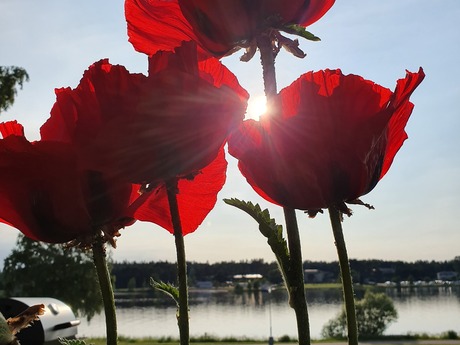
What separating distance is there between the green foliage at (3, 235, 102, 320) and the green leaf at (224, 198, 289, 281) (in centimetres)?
3599

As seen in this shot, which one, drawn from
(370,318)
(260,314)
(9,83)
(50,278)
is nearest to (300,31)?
(9,83)

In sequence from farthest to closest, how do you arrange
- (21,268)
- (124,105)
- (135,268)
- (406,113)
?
(135,268), (21,268), (406,113), (124,105)

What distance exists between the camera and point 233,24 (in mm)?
670

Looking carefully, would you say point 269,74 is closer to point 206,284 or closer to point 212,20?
point 212,20

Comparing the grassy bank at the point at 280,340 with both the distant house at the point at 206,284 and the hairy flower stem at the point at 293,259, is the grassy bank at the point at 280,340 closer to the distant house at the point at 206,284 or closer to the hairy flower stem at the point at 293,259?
the hairy flower stem at the point at 293,259

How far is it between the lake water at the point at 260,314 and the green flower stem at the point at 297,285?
6019 centimetres

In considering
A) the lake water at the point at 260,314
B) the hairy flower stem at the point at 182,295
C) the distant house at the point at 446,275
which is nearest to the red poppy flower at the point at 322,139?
the hairy flower stem at the point at 182,295

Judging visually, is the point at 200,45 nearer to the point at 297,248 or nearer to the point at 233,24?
the point at 233,24

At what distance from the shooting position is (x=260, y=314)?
324 ft

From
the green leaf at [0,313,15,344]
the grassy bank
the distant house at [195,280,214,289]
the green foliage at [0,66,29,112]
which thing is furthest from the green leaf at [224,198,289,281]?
the distant house at [195,280,214,289]

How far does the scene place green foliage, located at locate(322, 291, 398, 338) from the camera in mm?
46844

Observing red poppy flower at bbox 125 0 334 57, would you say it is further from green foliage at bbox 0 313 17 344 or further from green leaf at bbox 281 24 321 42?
green foliage at bbox 0 313 17 344

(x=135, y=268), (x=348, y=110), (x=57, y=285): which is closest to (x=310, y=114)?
(x=348, y=110)

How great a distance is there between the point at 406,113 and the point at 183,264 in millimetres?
307
